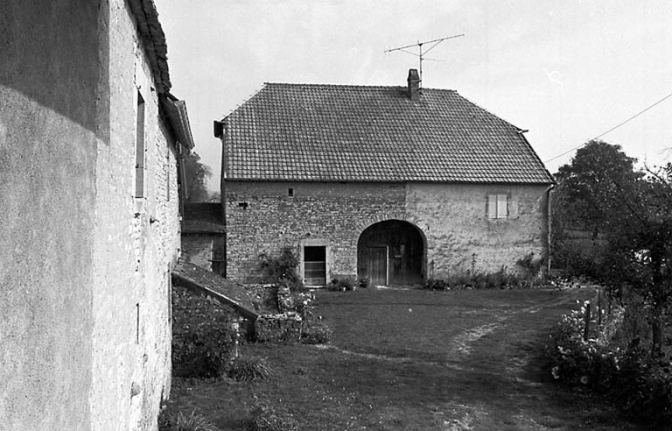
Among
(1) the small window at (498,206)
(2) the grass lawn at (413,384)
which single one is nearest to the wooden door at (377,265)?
(1) the small window at (498,206)

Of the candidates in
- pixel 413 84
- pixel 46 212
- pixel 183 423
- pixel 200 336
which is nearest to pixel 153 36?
pixel 46 212

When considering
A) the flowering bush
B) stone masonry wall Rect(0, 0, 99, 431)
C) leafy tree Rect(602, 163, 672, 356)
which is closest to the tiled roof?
the flowering bush

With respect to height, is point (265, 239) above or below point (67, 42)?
below

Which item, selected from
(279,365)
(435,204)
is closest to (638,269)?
(279,365)

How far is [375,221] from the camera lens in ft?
65.3

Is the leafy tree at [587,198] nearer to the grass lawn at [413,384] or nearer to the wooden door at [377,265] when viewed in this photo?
the grass lawn at [413,384]

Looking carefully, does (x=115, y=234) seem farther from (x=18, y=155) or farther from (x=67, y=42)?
(x=18, y=155)

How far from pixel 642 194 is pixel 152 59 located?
24.9ft

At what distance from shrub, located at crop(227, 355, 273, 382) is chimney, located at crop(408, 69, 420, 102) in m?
16.7

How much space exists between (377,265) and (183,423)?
1481 centimetres

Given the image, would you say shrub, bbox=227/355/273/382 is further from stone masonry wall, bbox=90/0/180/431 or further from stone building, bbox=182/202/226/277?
stone building, bbox=182/202/226/277

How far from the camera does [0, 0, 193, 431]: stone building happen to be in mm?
1947

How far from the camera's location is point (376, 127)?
21.9 metres

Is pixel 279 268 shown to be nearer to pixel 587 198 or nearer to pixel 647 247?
pixel 587 198
